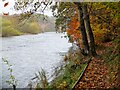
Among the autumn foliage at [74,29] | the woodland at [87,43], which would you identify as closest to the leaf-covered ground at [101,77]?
the woodland at [87,43]

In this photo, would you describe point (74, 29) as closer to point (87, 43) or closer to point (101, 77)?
point (87, 43)

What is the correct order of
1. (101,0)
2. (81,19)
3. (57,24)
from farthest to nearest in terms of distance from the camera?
(57,24)
(81,19)
(101,0)

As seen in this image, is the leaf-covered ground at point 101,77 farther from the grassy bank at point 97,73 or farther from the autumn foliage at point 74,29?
the autumn foliage at point 74,29

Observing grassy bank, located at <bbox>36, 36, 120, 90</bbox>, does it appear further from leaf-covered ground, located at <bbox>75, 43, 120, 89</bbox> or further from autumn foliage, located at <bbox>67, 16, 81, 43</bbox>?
autumn foliage, located at <bbox>67, 16, 81, 43</bbox>

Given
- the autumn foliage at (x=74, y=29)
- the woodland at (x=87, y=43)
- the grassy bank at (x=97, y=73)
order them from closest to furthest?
the grassy bank at (x=97, y=73)
the woodland at (x=87, y=43)
the autumn foliage at (x=74, y=29)

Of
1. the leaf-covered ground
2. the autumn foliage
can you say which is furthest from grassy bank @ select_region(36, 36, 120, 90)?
the autumn foliage

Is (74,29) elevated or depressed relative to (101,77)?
elevated

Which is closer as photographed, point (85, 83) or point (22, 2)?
point (85, 83)

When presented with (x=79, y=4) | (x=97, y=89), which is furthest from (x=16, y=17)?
(x=97, y=89)

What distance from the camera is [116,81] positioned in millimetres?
2463

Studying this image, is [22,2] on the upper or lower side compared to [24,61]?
upper

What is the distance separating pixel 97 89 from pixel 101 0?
1.16 meters

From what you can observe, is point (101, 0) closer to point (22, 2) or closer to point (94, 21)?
point (22, 2)

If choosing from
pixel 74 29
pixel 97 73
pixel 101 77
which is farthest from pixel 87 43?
pixel 101 77
